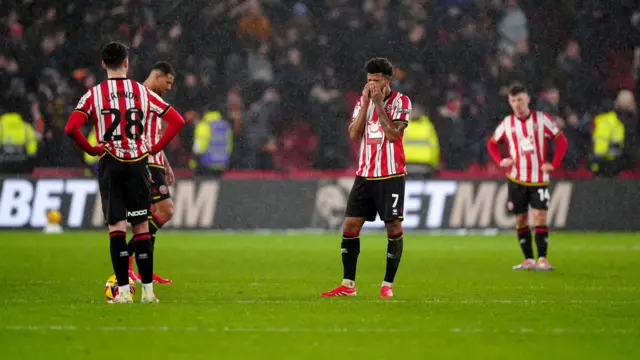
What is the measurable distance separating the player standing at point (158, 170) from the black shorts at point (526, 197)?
14.0 feet

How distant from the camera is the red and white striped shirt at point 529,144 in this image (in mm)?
13750

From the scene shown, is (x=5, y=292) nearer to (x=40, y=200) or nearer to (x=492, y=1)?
(x=40, y=200)

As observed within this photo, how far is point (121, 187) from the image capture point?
8.88 meters

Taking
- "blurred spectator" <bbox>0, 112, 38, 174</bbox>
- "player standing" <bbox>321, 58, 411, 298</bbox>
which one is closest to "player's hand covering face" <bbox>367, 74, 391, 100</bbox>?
"player standing" <bbox>321, 58, 411, 298</bbox>

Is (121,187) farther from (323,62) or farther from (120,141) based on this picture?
(323,62)

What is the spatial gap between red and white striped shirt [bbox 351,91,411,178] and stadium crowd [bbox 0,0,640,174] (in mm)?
11700

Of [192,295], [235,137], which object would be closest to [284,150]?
[235,137]

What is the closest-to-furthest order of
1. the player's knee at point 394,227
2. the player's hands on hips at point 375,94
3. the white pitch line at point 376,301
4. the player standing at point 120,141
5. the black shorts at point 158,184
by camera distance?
the player standing at point 120,141 → the white pitch line at point 376,301 → the player's hands on hips at point 375,94 → the player's knee at point 394,227 → the black shorts at point 158,184

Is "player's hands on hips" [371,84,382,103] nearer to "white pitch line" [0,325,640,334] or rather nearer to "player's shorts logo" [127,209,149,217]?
"player's shorts logo" [127,209,149,217]

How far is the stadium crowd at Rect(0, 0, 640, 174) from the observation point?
21.9 meters

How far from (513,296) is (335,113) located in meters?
12.1

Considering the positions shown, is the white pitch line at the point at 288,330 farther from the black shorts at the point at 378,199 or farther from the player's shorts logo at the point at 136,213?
the black shorts at the point at 378,199

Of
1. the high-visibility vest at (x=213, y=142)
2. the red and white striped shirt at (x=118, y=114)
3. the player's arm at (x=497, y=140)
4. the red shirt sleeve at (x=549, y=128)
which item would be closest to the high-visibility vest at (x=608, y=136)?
the high-visibility vest at (x=213, y=142)

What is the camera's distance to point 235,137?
2188cm
